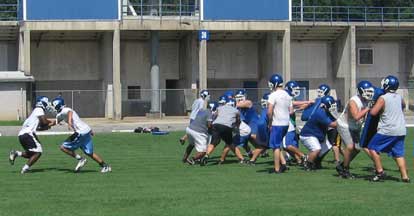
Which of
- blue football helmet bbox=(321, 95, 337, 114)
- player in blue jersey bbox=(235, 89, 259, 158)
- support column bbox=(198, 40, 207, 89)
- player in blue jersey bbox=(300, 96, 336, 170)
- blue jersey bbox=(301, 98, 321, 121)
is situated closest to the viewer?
Answer: blue football helmet bbox=(321, 95, 337, 114)

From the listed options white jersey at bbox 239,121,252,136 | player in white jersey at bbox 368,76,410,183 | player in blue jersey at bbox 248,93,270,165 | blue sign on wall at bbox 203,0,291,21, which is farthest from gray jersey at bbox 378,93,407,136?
blue sign on wall at bbox 203,0,291,21

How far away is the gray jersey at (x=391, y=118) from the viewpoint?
13.5 metres

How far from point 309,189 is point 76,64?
40.1m

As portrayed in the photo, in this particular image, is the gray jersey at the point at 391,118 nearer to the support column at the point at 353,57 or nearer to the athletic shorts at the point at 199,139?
the athletic shorts at the point at 199,139

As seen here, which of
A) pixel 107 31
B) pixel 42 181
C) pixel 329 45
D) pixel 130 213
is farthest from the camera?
pixel 329 45

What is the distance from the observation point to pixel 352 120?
14.4 metres

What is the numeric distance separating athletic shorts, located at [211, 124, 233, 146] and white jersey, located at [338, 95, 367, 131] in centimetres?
332

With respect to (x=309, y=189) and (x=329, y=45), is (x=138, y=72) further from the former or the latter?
(x=309, y=189)

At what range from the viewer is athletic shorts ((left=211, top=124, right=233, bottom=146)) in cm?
1719

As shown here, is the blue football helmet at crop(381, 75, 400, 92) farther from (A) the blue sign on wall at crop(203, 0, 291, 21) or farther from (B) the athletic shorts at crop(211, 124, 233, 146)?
(A) the blue sign on wall at crop(203, 0, 291, 21)

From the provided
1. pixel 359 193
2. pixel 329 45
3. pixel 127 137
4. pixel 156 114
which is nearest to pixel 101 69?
pixel 156 114

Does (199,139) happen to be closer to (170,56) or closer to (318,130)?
Result: (318,130)

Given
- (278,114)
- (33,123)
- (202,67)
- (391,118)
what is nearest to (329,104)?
(278,114)

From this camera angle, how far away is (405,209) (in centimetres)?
1059
